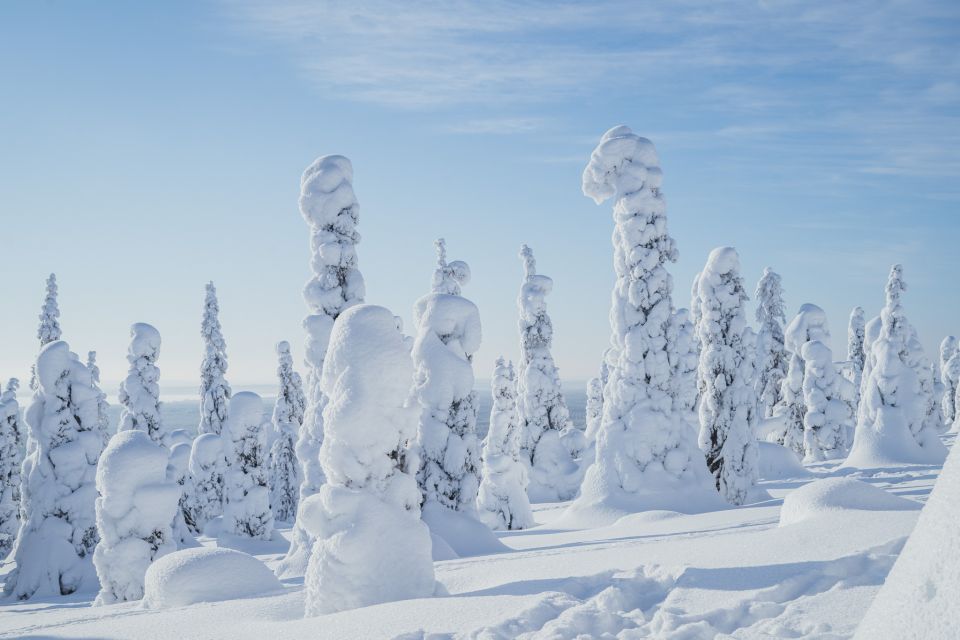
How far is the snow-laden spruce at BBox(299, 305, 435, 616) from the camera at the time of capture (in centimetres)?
788

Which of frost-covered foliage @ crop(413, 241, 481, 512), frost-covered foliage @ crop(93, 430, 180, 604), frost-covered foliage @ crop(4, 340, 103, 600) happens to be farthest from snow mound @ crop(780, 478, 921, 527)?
frost-covered foliage @ crop(4, 340, 103, 600)

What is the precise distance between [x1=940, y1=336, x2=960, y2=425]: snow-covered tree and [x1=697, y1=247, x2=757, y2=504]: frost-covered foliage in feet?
136

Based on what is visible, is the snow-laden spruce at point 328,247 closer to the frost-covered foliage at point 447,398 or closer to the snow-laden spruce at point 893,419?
the frost-covered foliage at point 447,398

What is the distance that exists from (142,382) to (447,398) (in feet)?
69.2

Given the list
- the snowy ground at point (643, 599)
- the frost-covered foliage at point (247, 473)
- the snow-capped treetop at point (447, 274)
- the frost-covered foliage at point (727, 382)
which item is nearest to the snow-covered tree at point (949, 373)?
the frost-covered foliage at point (727, 382)

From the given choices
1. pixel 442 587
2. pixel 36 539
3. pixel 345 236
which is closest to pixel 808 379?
pixel 345 236

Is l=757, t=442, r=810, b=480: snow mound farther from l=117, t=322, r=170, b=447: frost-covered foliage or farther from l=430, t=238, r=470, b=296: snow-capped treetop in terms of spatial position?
l=117, t=322, r=170, b=447: frost-covered foliage

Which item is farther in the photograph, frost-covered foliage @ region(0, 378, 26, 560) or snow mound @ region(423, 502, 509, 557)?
frost-covered foliage @ region(0, 378, 26, 560)

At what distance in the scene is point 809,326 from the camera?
103ft

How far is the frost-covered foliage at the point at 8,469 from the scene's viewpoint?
110 ft

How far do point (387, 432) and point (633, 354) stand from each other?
441 inches

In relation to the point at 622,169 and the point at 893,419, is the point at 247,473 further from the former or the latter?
the point at 893,419

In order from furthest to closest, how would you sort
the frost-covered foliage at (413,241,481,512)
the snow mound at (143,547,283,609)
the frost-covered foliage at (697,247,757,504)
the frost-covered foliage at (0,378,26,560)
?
the frost-covered foliage at (0,378,26,560) → the frost-covered foliage at (697,247,757,504) → the frost-covered foliage at (413,241,481,512) → the snow mound at (143,547,283,609)

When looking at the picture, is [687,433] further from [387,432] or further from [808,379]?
[808,379]
